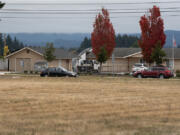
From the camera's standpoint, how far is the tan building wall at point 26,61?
220 ft

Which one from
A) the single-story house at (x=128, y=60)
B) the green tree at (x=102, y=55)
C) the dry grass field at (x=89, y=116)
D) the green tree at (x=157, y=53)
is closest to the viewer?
the dry grass field at (x=89, y=116)

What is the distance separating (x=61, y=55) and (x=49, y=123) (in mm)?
54227

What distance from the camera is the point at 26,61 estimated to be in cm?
6725

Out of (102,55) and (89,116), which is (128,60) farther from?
(89,116)

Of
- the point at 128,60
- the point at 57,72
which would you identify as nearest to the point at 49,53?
the point at 128,60

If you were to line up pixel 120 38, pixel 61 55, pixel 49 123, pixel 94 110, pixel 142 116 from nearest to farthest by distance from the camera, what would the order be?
pixel 49 123 < pixel 142 116 < pixel 94 110 < pixel 61 55 < pixel 120 38

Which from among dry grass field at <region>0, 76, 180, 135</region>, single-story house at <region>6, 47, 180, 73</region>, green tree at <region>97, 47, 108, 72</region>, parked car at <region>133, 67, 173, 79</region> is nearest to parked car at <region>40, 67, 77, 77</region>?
parked car at <region>133, 67, 173, 79</region>

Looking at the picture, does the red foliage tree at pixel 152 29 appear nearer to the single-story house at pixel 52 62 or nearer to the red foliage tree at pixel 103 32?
the red foliage tree at pixel 103 32

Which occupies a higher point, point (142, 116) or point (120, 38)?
point (120, 38)

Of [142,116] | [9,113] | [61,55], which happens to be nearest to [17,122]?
[9,113]

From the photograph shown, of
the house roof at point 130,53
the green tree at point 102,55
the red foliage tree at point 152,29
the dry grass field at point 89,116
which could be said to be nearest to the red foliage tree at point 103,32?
the green tree at point 102,55

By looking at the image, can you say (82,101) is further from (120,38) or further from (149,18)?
(120,38)

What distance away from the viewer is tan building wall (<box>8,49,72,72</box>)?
67.1m

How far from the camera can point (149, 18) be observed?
54062 millimetres
